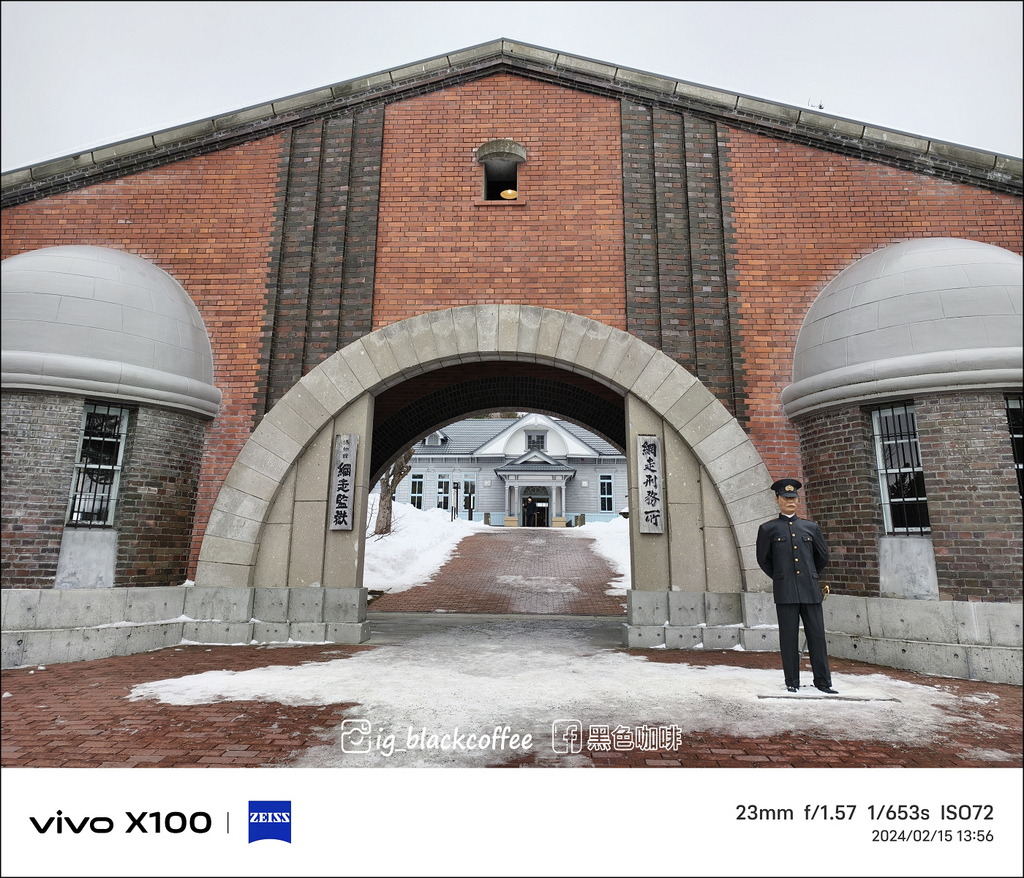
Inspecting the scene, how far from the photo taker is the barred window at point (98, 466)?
22.7 ft

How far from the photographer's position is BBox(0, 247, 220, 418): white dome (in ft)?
21.5

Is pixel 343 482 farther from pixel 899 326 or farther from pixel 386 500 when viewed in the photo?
pixel 386 500

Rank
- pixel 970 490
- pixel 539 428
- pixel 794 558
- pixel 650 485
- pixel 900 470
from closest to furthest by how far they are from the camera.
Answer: pixel 970 490 < pixel 794 558 < pixel 900 470 < pixel 650 485 < pixel 539 428

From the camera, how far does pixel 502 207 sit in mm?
8844

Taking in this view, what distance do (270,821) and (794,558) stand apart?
3.96 meters

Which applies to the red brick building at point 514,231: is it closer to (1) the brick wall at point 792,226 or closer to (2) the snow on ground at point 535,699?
(1) the brick wall at point 792,226

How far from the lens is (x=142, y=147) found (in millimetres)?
8836

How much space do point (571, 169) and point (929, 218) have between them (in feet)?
16.1

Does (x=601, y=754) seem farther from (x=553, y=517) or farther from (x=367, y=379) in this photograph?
(x=553, y=517)

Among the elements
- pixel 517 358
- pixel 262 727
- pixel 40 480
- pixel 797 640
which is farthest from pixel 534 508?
pixel 262 727

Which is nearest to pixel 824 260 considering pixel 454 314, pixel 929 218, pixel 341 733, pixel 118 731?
pixel 929 218

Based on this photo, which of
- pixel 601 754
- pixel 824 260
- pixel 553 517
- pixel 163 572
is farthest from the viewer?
pixel 553 517

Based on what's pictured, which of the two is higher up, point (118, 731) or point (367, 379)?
point (367, 379)

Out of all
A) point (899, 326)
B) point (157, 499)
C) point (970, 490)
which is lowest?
point (970, 490)
